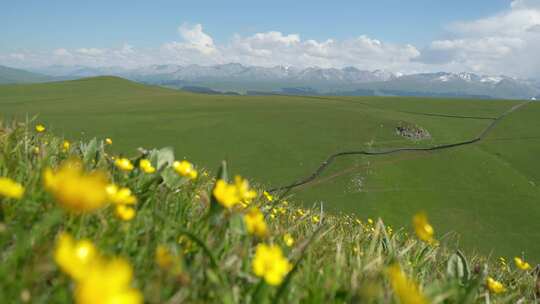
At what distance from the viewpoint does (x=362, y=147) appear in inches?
2832

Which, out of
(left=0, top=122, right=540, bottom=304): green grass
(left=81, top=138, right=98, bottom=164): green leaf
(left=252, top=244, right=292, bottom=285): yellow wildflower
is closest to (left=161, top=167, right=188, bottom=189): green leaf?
(left=0, top=122, right=540, bottom=304): green grass

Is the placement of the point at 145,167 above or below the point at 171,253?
above

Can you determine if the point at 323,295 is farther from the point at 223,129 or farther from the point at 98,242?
the point at 223,129

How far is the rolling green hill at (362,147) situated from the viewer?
54688 mm

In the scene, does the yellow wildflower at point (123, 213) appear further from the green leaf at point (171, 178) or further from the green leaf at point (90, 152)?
the green leaf at point (90, 152)

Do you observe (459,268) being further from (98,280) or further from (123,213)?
(98,280)

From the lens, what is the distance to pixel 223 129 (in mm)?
77125

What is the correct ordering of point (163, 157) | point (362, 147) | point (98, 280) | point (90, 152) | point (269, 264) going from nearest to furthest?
Result: 1. point (98, 280)
2. point (269, 264)
3. point (163, 157)
4. point (90, 152)
5. point (362, 147)

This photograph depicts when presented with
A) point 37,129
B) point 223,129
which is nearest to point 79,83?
point 223,129

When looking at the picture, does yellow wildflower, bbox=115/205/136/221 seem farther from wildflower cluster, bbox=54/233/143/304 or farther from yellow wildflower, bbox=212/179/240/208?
wildflower cluster, bbox=54/233/143/304

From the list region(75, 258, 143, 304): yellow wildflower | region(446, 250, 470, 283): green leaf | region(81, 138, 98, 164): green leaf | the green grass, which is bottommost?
region(446, 250, 470, 283): green leaf

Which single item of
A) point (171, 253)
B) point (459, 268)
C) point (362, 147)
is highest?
point (171, 253)

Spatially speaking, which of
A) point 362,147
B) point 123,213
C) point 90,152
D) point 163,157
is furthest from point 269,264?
point 362,147

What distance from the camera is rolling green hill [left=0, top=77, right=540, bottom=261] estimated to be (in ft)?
179
